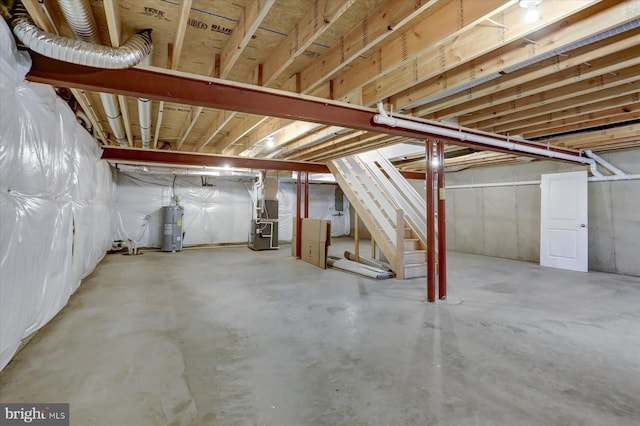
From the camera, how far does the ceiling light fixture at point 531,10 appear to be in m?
1.72

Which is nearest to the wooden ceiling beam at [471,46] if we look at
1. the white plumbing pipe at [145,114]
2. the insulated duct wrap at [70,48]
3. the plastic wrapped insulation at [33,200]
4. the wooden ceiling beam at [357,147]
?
the wooden ceiling beam at [357,147]

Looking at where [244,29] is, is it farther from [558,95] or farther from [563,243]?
[563,243]

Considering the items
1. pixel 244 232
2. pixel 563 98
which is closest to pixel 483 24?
pixel 563 98

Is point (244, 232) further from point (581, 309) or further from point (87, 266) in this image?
point (581, 309)

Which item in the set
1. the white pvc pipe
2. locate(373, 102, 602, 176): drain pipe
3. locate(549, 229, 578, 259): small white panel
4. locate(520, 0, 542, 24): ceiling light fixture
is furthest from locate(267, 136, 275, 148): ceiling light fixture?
locate(549, 229, 578, 259): small white panel

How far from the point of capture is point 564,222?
572cm

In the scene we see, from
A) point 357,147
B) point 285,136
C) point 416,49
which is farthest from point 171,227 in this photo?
point 416,49

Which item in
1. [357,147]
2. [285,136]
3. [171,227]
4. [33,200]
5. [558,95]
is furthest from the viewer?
[171,227]

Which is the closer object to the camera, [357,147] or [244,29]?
[244,29]

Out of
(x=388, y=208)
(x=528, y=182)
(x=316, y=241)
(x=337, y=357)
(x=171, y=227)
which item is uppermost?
(x=528, y=182)

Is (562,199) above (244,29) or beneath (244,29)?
beneath

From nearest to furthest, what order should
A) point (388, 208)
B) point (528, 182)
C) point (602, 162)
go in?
1. point (602, 162)
2. point (388, 208)
3. point (528, 182)

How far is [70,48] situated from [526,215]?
25.0 feet

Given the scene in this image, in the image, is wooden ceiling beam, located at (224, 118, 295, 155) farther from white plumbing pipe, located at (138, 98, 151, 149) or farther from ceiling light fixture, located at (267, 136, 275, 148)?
white plumbing pipe, located at (138, 98, 151, 149)
